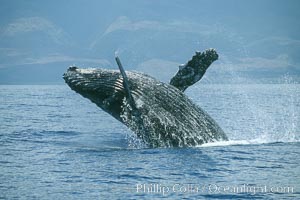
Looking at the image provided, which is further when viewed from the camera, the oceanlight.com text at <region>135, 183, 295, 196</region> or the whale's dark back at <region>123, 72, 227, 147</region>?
the whale's dark back at <region>123, 72, 227, 147</region>

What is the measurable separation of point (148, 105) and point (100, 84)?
1.25m

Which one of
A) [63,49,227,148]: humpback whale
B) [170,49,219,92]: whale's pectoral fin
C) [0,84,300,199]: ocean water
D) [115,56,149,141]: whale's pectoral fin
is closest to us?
[0,84,300,199]: ocean water

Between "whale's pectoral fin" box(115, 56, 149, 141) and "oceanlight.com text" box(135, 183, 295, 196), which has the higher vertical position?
"whale's pectoral fin" box(115, 56, 149, 141)

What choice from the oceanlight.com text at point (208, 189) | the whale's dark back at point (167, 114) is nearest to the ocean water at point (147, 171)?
the oceanlight.com text at point (208, 189)

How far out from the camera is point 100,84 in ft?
42.5

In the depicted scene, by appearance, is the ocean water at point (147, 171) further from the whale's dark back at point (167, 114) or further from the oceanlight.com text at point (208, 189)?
the whale's dark back at point (167, 114)

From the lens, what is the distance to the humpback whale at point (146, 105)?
42.3 feet

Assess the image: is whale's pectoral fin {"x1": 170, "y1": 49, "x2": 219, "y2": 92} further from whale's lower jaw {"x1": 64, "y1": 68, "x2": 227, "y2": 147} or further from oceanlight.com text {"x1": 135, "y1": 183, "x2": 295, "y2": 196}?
oceanlight.com text {"x1": 135, "y1": 183, "x2": 295, "y2": 196}

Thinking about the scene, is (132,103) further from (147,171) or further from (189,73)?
(189,73)

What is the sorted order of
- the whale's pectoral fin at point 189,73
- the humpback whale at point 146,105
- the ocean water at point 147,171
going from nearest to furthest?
the ocean water at point 147,171, the humpback whale at point 146,105, the whale's pectoral fin at point 189,73

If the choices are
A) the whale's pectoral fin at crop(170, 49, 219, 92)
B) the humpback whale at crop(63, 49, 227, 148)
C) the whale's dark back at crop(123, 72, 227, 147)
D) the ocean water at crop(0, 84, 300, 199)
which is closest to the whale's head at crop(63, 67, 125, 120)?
the humpback whale at crop(63, 49, 227, 148)

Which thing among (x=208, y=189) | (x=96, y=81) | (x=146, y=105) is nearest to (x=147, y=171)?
(x=208, y=189)

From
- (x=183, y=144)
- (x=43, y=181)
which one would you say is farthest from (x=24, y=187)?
(x=183, y=144)

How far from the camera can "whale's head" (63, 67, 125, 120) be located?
12.9m
